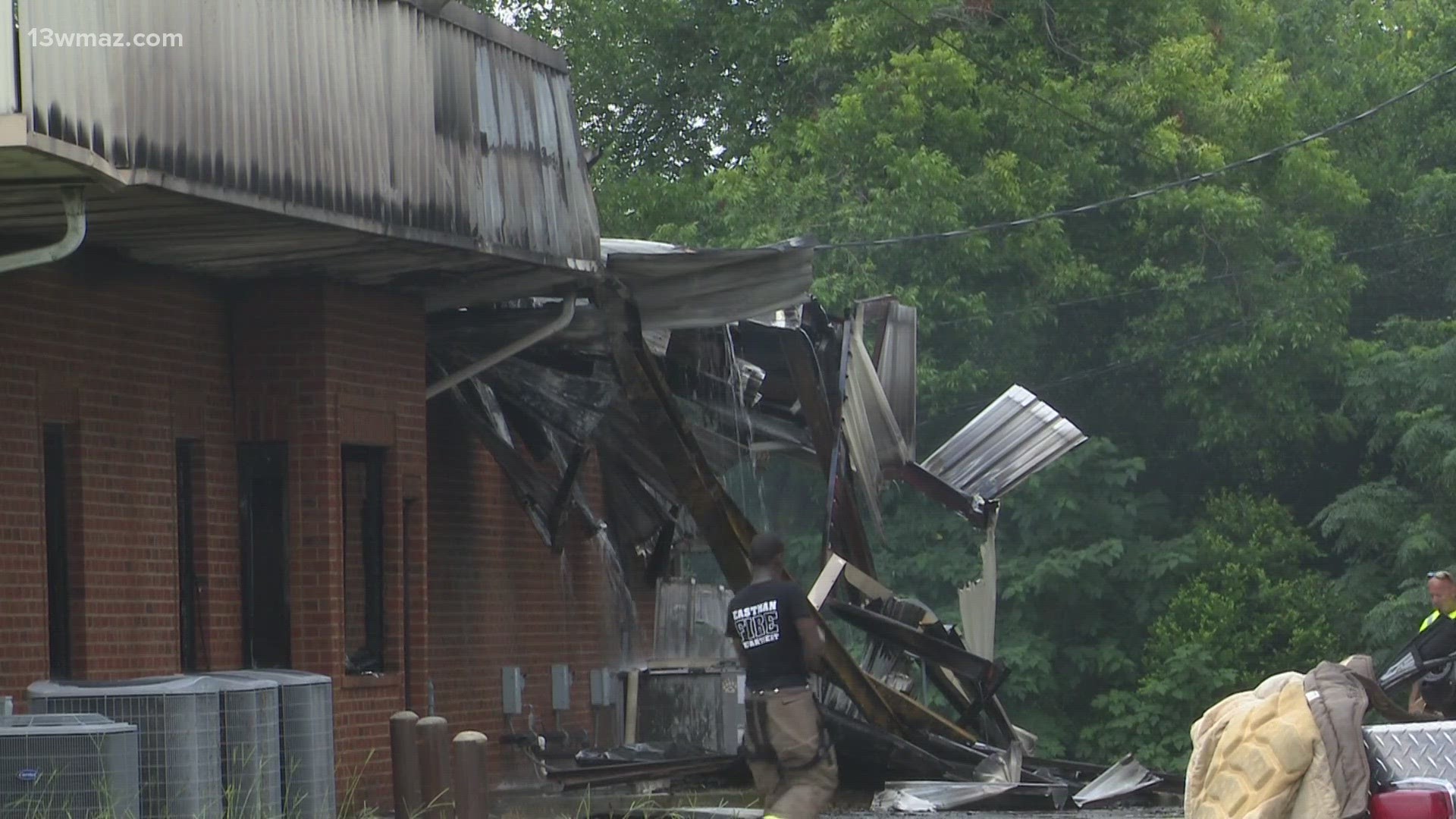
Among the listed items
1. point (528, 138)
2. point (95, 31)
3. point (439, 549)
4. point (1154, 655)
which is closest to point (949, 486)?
point (439, 549)

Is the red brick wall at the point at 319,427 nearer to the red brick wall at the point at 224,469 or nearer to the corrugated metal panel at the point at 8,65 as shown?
the red brick wall at the point at 224,469

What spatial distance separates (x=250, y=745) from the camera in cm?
1020

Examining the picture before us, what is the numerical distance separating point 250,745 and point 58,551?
1.83m

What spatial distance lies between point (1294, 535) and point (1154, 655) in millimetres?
2993

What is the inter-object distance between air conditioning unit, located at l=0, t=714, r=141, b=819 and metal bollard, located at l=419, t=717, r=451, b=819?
1938 millimetres

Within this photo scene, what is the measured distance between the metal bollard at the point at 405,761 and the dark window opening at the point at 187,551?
1796 mm

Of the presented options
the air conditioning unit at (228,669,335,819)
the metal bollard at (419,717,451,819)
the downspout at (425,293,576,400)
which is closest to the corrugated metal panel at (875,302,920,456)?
the downspout at (425,293,576,400)

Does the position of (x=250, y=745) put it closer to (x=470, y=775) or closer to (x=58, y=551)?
(x=470, y=775)

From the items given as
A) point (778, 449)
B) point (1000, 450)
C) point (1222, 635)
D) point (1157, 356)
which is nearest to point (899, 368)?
point (1000, 450)

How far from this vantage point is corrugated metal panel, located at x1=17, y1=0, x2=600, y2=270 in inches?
364

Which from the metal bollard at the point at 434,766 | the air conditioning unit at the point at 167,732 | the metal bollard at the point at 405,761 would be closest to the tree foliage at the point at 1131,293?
the metal bollard at the point at 405,761

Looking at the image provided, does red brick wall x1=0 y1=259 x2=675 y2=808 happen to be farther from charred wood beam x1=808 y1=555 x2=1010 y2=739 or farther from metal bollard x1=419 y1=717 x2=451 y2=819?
charred wood beam x1=808 y1=555 x2=1010 y2=739

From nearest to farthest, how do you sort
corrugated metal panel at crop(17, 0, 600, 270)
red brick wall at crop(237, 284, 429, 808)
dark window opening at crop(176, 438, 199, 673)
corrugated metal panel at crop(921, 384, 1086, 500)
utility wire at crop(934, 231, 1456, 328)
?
corrugated metal panel at crop(17, 0, 600, 270) < dark window opening at crop(176, 438, 199, 673) < red brick wall at crop(237, 284, 429, 808) < corrugated metal panel at crop(921, 384, 1086, 500) < utility wire at crop(934, 231, 1456, 328)

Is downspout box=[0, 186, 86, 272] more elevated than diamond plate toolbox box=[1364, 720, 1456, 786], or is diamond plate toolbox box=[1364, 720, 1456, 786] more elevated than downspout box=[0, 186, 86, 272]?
downspout box=[0, 186, 86, 272]
